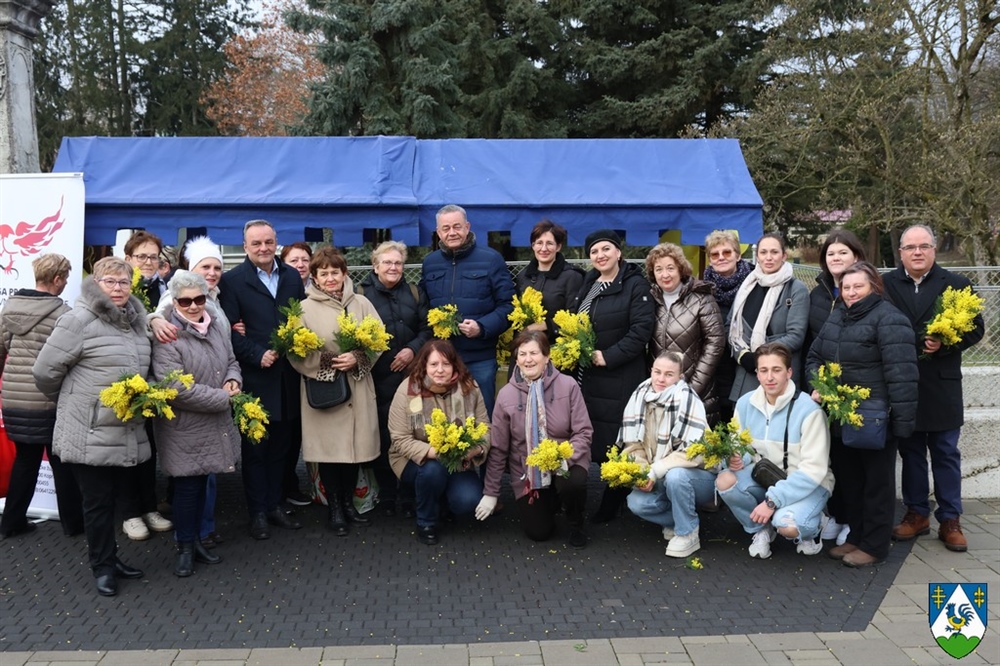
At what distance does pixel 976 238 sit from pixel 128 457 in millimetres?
12759

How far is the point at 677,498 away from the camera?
498 centimetres

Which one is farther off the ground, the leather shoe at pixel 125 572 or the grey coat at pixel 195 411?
the grey coat at pixel 195 411

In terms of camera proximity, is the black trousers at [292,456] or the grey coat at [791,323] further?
the black trousers at [292,456]

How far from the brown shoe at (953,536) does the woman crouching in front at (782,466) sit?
35.0 inches

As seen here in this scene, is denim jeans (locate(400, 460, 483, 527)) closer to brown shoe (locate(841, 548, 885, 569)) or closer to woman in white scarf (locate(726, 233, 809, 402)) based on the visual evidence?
woman in white scarf (locate(726, 233, 809, 402))

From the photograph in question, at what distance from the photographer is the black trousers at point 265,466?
5.34m

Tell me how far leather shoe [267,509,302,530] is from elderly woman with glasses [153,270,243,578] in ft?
2.52

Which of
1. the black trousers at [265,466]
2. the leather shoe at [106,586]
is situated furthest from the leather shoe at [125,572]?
the black trousers at [265,466]

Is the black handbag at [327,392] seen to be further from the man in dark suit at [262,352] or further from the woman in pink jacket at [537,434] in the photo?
the woman in pink jacket at [537,434]

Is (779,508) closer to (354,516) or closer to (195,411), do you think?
(354,516)

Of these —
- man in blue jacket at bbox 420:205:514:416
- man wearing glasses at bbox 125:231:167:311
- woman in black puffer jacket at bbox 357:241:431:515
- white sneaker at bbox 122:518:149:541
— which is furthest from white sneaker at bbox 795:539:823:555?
man wearing glasses at bbox 125:231:167:311

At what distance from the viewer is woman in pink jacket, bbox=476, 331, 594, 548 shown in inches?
203

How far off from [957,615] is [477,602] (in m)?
2.60

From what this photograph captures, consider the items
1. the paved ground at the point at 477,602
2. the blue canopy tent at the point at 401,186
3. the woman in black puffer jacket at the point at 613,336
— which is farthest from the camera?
the blue canopy tent at the point at 401,186
